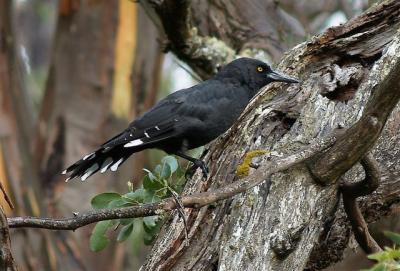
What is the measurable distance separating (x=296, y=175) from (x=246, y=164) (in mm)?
234

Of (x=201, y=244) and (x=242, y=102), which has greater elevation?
(x=242, y=102)

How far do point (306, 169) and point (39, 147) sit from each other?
14.3 feet

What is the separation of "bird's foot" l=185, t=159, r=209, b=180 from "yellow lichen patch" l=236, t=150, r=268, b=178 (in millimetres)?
277

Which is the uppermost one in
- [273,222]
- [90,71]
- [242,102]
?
[90,71]

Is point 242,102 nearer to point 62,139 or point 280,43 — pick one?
point 280,43

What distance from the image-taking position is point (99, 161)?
483 centimetres

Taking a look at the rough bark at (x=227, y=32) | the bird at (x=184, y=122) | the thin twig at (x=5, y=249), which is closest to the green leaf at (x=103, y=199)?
the bird at (x=184, y=122)

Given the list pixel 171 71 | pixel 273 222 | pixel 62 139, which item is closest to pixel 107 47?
pixel 62 139

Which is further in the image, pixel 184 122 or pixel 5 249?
pixel 184 122

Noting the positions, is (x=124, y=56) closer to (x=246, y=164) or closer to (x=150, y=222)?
(x=150, y=222)

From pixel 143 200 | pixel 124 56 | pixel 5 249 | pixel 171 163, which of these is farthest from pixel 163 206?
pixel 124 56

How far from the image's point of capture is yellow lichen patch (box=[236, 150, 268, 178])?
360cm

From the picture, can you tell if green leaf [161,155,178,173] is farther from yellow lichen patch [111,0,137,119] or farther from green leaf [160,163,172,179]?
yellow lichen patch [111,0,137,119]

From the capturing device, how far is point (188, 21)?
5305 millimetres
